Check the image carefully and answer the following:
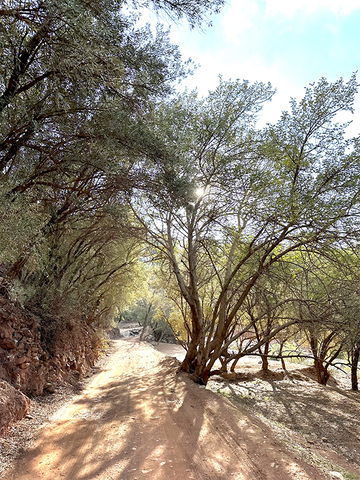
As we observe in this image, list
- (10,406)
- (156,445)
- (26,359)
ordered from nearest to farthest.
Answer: (156,445), (10,406), (26,359)

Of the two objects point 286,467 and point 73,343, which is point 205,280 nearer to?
point 73,343

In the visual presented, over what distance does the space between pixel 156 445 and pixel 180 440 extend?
0.46 metres

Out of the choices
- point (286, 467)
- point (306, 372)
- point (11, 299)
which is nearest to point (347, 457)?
point (286, 467)

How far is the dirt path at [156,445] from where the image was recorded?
11.9 ft

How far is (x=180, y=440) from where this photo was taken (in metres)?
4.62

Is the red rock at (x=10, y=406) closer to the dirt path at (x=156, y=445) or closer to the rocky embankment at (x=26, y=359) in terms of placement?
the rocky embankment at (x=26, y=359)

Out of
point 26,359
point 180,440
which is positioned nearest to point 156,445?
point 180,440

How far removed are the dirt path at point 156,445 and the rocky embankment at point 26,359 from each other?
737 mm

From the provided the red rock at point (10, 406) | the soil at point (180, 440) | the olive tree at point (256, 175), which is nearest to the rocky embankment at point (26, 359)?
the red rock at point (10, 406)

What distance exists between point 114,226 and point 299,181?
4.85 m

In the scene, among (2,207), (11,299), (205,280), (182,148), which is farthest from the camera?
(205,280)

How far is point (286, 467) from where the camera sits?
12.7 feet

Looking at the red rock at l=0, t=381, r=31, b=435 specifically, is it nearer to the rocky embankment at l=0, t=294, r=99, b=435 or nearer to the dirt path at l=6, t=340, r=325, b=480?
the rocky embankment at l=0, t=294, r=99, b=435

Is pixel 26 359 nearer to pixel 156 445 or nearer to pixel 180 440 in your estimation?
pixel 156 445
